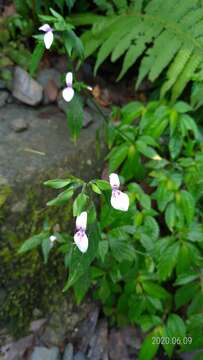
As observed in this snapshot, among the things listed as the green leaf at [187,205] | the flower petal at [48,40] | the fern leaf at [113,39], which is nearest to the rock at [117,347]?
the green leaf at [187,205]

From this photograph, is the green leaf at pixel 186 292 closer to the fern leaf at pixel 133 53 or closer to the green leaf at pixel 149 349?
the green leaf at pixel 149 349

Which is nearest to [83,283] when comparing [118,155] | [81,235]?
[81,235]

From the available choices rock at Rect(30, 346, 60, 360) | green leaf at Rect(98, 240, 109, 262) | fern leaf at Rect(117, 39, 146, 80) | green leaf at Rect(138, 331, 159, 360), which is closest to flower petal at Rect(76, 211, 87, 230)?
green leaf at Rect(98, 240, 109, 262)

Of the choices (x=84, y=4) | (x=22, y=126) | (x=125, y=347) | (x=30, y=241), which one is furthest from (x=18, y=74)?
(x=125, y=347)

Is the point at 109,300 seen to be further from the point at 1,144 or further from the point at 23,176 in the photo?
the point at 1,144

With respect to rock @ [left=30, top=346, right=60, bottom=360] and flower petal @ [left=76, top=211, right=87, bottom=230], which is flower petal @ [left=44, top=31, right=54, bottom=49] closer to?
flower petal @ [left=76, top=211, right=87, bottom=230]
